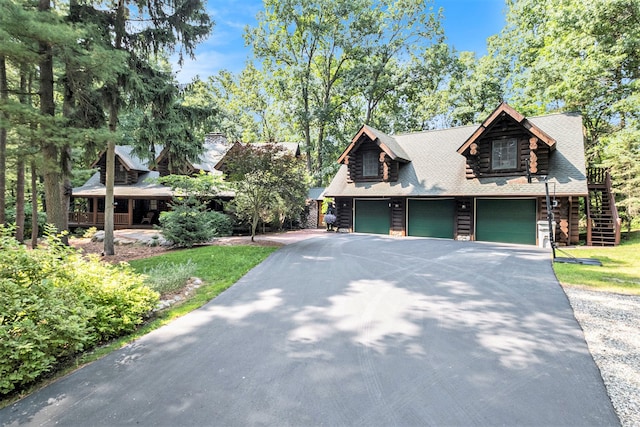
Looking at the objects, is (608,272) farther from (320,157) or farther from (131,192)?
(131,192)

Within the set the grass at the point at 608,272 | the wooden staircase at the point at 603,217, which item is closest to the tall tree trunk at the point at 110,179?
the grass at the point at 608,272

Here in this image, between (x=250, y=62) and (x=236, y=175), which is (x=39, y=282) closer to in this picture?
(x=236, y=175)

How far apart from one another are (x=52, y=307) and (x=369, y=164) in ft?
55.2

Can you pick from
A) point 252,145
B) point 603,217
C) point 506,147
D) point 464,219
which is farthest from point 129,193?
point 603,217

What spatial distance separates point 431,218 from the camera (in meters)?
16.3

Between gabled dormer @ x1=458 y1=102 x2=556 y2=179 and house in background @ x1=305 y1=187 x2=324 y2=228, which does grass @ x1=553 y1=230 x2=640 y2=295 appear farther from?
house in background @ x1=305 y1=187 x2=324 y2=228

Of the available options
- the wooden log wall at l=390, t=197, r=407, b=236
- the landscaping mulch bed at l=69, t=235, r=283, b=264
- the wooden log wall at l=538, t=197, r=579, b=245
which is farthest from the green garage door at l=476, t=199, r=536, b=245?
the landscaping mulch bed at l=69, t=235, r=283, b=264

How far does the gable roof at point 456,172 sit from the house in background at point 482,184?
4cm

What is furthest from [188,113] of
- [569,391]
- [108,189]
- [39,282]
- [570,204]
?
[570,204]

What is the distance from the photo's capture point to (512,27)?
2461 centimetres

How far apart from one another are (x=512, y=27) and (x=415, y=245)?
2308cm

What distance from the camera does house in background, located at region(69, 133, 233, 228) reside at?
2012cm

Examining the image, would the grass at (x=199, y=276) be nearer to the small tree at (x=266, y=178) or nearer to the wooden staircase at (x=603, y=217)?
the small tree at (x=266, y=178)

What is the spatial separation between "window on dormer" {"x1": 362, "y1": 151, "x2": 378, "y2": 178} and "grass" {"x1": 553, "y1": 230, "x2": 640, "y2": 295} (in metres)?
10.1
